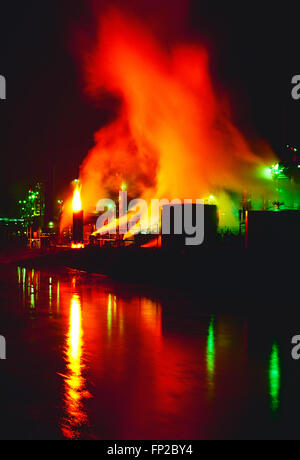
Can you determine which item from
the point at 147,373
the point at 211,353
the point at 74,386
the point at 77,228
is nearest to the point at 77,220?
the point at 77,228

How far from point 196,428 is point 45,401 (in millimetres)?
1860

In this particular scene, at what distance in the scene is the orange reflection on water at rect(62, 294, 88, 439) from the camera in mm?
5402

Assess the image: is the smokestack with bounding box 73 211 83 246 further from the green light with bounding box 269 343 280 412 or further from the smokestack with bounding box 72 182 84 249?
the green light with bounding box 269 343 280 412

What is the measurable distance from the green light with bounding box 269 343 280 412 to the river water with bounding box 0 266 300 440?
1cm

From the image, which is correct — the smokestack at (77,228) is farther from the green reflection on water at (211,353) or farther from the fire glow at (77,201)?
the green reflection on water at (211,353)

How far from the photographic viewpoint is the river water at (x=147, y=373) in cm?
542

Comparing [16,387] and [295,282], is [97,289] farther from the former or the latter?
[16,387]

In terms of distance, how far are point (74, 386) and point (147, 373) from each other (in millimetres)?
1094

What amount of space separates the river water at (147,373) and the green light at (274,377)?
13 millimetres

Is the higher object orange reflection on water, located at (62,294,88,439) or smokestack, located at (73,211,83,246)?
smokestack, located at (73,211,83,246)

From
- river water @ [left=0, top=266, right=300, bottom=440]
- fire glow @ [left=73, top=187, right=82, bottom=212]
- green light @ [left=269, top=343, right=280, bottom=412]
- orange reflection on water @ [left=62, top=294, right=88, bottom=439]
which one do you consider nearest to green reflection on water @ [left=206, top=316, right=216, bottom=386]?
river water @ [left=0, top=266, right=300, bottom=440]

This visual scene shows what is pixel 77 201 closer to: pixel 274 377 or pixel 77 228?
pixel 77 228

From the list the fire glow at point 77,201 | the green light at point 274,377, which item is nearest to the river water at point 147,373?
the green light at point 274,377
